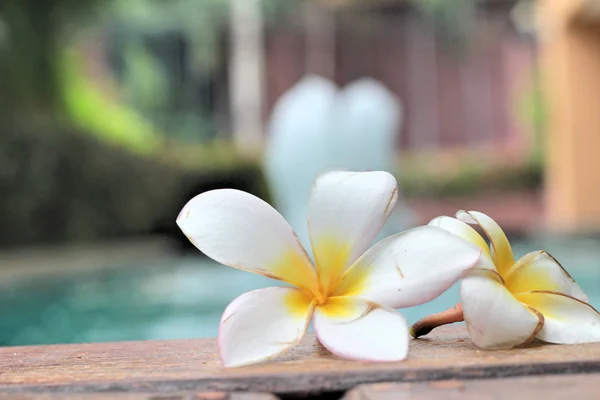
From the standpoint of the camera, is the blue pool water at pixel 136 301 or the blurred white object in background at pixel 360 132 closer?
the blue pool water at pixel 136 301

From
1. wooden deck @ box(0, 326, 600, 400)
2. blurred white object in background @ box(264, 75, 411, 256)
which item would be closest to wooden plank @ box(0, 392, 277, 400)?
wooden deck @ box(0, 326, 600, 400)

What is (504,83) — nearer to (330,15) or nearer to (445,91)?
(445,91)

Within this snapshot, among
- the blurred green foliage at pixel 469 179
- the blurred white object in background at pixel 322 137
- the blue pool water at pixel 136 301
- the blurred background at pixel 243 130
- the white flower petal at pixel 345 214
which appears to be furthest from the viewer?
the blurred green foliage at pixel 469 179

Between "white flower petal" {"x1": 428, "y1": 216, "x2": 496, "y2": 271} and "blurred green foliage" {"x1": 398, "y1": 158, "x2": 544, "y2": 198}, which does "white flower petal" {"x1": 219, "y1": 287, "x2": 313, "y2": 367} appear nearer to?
"white flower petal" {"x1": 428, "y1": 216, "x2": 496, "y2": 271}

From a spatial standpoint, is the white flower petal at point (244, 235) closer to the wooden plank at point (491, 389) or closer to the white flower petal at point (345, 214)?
the white flower petal at point (345, 214)

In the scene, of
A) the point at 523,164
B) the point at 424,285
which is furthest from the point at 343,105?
the point at 523,164

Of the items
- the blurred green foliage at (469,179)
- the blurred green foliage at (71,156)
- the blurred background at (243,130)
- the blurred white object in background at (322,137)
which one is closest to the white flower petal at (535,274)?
the blurred background at (243,130)
